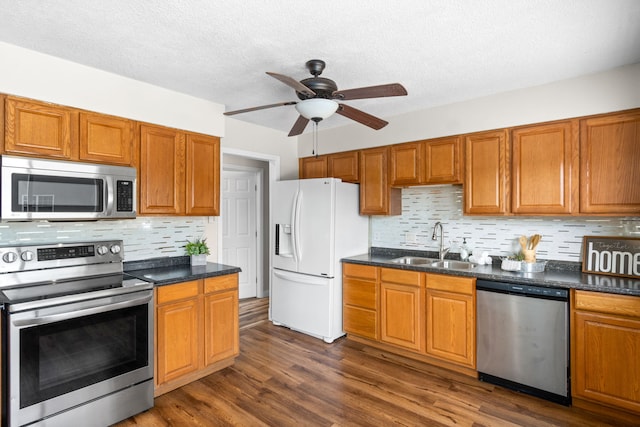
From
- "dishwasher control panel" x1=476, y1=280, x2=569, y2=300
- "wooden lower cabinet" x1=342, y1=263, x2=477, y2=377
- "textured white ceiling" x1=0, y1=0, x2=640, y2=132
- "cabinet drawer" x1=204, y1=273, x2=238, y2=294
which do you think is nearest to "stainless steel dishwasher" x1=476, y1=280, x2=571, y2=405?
"dishwasher control panel" x1=476, y1=280, x2=569, y2=300

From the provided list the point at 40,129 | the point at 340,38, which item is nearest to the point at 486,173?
the point at 340,38

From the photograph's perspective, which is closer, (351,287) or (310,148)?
(351,287)

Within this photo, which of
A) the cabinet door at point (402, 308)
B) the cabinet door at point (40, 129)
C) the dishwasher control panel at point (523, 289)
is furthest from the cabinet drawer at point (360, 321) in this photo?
the cabinet door at point (40, 129)

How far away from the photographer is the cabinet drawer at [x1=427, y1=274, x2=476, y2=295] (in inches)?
111

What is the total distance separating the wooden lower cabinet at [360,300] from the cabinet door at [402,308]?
92 millimetres

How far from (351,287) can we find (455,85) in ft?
7.05

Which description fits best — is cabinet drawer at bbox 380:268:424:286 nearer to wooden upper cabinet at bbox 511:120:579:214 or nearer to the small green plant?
wooden upper cabinet at bbox 511:120:579:214

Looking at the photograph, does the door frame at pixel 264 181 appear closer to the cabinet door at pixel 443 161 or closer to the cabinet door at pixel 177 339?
the cabinet door at pixel 177 339

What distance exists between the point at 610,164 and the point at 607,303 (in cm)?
101

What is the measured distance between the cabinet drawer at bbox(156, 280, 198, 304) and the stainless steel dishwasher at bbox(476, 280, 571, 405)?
230 centimetres

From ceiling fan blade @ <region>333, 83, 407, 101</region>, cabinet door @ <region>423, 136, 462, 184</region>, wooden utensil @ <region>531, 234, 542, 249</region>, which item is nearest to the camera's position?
ceiling fan blade @ <region>333, 83, 407, 101</region>

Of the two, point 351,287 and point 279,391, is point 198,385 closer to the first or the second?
point 279,391

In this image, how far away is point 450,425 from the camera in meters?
2.21

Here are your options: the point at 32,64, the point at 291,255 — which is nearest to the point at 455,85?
the point at 291,255
